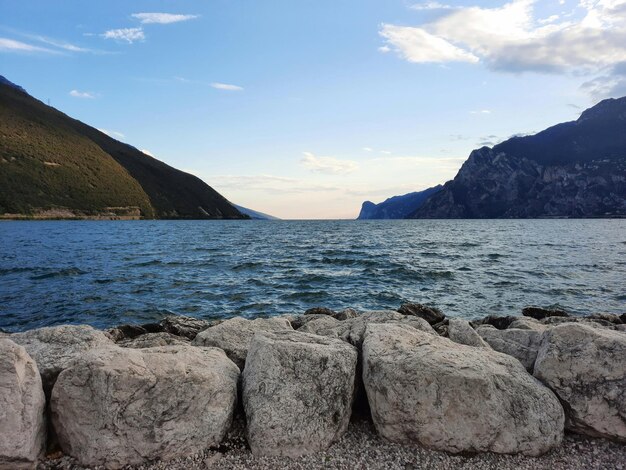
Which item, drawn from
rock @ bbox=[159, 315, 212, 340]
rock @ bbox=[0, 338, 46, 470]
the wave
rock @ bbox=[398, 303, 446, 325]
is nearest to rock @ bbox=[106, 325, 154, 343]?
rock @ bbox=[159, 315, 212, 340]

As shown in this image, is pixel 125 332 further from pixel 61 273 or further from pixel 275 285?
pixel 61 273

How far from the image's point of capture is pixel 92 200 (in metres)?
174

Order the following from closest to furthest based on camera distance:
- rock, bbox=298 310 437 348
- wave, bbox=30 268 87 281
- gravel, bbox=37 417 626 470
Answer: gravel, bbox=37 417 626 470
rock, bbox=298 310 437 348
wave, bbox=30 268 87 281

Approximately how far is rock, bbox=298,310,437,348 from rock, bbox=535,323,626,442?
11.0 ft

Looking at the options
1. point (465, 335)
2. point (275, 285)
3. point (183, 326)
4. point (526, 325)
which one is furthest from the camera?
point (275, 285)

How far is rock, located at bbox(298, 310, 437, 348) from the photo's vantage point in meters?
9.78

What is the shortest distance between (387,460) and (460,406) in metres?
1.52

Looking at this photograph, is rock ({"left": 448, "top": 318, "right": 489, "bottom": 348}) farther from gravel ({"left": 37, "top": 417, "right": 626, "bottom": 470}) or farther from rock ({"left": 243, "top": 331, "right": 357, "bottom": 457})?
rock ({"left": 243, "top": 331, "right": 357, "bottom": 457})

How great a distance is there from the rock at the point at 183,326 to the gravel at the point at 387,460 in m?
7.57

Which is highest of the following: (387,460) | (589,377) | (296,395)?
(589,377)

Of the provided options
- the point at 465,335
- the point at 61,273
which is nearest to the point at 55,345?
the point at 465,335

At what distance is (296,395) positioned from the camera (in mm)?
7242

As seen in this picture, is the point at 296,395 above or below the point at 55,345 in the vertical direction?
below

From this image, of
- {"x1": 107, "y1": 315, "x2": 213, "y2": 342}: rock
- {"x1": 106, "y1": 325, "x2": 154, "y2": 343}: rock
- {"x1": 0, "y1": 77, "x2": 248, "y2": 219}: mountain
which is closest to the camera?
{"x1": 106, "y1": 325, "x2": 154, "y2": 343}: rock
